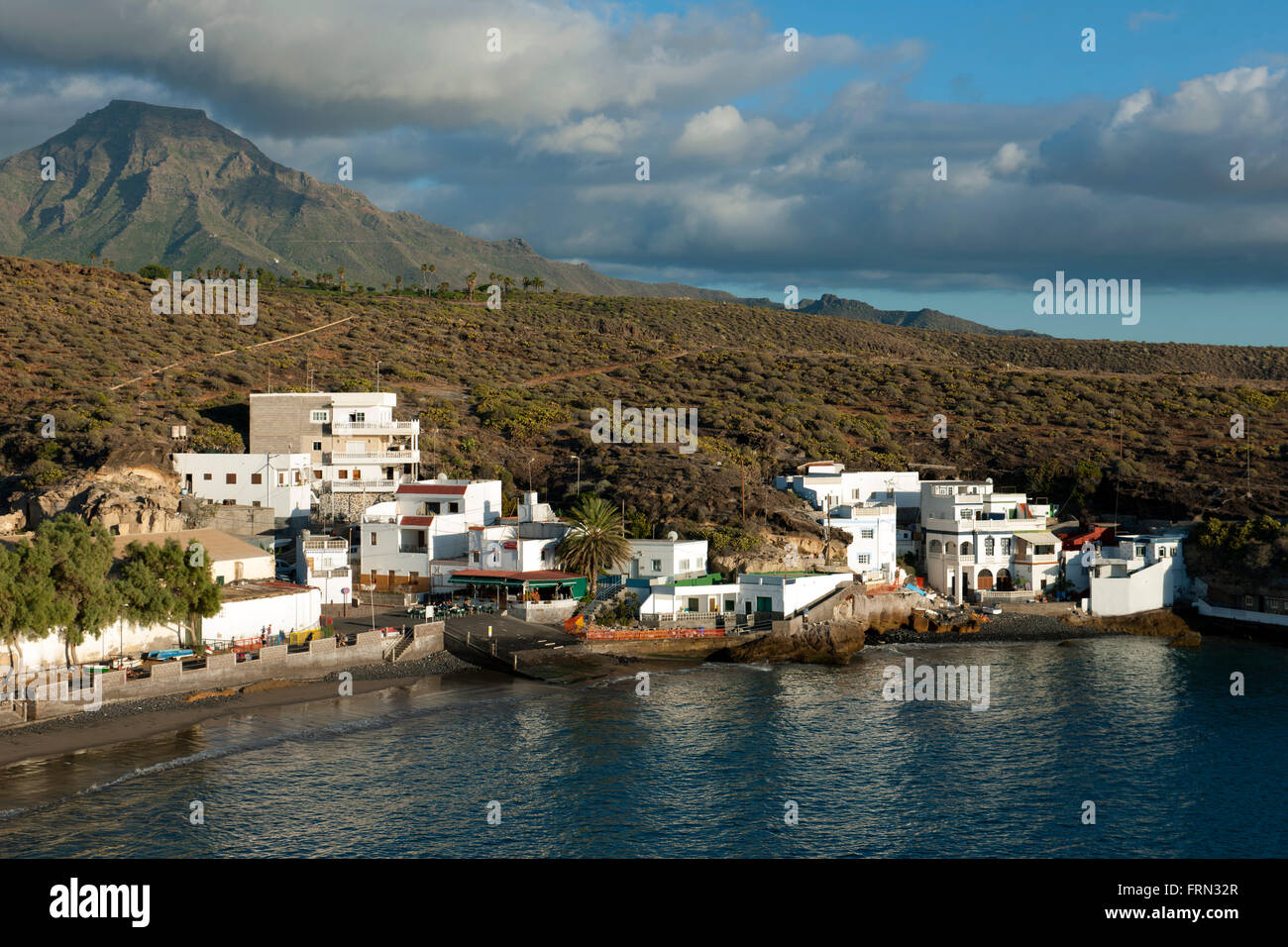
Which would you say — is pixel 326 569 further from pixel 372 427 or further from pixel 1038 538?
pixel 1038 538

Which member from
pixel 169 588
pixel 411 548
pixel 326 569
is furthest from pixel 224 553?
pixel 411 548

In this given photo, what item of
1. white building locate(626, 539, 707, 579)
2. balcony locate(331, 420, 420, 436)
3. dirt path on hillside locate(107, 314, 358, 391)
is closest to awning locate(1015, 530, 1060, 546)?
white building locate(626, 539, 707, 579)

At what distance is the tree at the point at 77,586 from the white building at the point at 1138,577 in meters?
43.3

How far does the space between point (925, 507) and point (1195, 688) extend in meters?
20.5

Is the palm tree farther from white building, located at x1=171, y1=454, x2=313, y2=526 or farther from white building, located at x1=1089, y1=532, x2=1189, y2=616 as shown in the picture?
white building, located at x1=1089, y1=532, x2=1189, y2=616

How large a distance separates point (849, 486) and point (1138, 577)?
15.6m

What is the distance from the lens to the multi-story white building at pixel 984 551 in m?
56.5

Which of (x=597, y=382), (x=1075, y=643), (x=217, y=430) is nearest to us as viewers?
(x=1075, y=643)

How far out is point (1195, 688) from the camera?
4019 cm

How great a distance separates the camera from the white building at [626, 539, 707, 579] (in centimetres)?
4953

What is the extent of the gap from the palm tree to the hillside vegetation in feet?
20.2

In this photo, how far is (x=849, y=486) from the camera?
62.3m
